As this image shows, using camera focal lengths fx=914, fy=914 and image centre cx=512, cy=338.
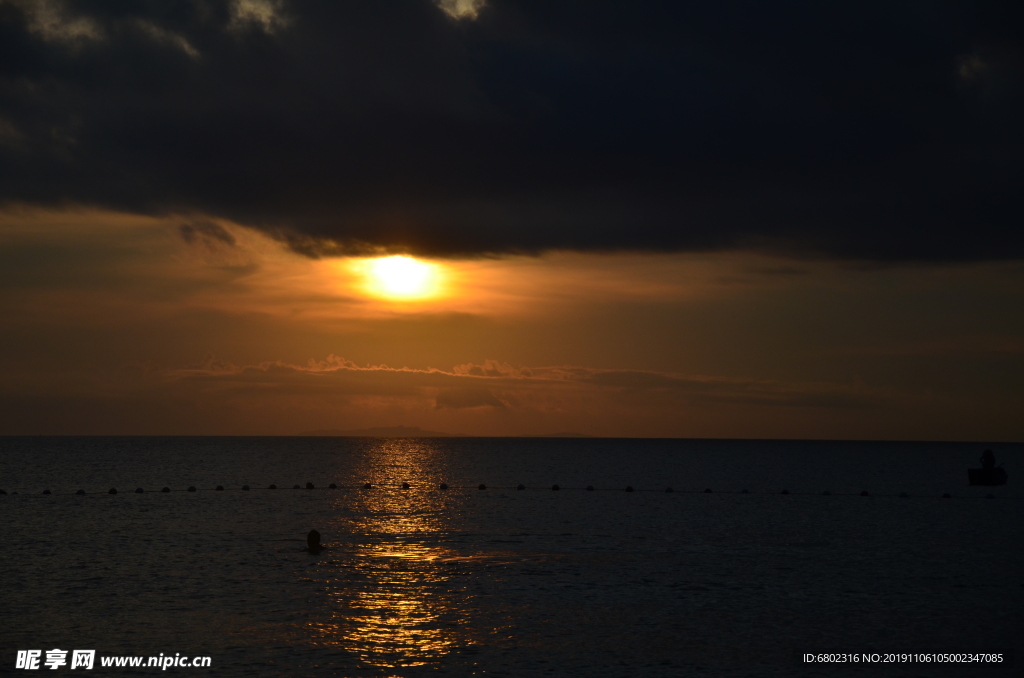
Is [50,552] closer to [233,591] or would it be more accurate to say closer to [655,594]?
[233,591]

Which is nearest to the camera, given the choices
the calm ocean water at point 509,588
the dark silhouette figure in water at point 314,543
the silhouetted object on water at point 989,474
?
the calm ocean water at point 509,588

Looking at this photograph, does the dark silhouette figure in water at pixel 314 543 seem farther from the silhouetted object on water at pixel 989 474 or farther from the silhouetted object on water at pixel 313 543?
the silhouetted object on water at pixel 989 474

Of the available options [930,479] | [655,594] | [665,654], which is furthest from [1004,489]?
[665,654]

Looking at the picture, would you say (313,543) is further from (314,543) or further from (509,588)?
(509,588)

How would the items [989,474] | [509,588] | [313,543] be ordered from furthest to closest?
[989,474]
[313,543]
[509,588]

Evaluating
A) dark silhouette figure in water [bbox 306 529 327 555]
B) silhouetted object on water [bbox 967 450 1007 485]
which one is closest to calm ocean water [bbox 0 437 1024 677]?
dark silhouette figure in water [bbox 306 529 327 555]

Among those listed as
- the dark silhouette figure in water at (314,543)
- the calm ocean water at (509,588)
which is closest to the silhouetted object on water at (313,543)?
the dark silhouette figure in water at (314,543)

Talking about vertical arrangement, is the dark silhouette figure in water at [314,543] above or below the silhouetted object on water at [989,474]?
below

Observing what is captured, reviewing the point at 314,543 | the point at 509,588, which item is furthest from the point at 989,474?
the point at 314,543

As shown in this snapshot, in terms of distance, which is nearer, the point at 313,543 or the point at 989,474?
the point at 313,543

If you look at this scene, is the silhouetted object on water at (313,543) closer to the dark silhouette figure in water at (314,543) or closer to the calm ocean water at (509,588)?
the dark silhouette figure in water at (314,543)

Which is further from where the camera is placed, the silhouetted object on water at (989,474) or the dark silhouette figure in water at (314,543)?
the silhouetted object on water at (989,474)

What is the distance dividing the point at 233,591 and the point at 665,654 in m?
19.8

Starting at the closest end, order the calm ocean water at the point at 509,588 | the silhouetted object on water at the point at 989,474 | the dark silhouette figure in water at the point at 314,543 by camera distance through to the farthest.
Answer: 1. the calm ocean water at the point at 509,588
2. the dark silhouette figure in water at the point at 314,543
3. the silhouetted object on water at the point at 989,474
